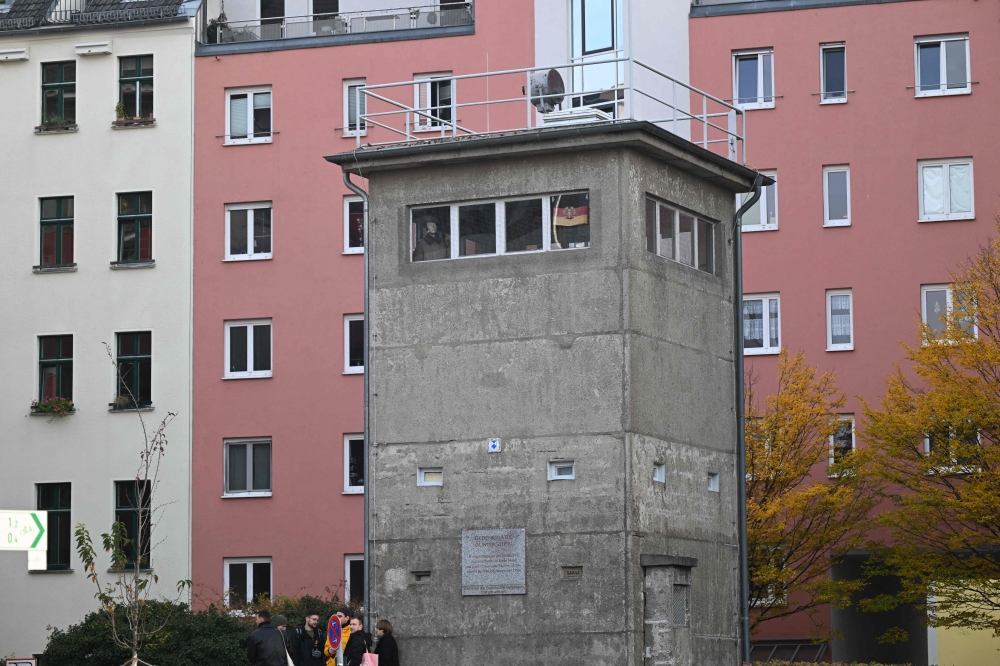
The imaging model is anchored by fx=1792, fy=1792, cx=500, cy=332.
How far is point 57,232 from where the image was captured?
5075 cm

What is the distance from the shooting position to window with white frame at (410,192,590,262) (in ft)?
86.0

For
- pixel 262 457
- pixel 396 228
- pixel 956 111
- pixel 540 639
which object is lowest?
pixel 540 639

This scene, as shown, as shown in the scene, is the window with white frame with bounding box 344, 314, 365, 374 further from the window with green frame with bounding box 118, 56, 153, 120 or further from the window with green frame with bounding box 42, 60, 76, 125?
the window with green frame with bounding box 42, 60, 76, 125

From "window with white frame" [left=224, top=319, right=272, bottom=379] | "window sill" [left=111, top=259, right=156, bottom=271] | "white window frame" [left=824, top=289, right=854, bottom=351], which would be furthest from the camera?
"window sill" [left=111, top=259, right=156, bottom=271]

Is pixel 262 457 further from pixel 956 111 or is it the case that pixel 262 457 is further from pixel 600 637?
pixel 600 637

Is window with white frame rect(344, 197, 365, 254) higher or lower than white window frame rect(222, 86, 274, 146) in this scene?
lower

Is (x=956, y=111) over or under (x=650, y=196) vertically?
over

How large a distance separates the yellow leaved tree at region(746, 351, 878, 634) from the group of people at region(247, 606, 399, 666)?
1704cm

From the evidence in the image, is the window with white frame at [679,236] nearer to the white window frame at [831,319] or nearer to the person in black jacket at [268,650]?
the person in black jacket at [268,650]

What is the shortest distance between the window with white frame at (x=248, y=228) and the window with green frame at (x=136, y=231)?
224 cm

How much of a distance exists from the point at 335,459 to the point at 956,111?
61.5 ft

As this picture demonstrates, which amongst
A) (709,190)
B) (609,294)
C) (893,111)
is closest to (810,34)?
(893,111)

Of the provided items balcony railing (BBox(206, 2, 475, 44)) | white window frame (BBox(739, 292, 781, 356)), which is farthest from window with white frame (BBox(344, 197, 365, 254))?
white window frame (BBox(739, 292, 781, 356))

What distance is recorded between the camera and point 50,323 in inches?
1982
